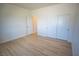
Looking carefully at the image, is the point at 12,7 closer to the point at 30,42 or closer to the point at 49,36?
the point at 30,42

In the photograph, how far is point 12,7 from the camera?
180cm

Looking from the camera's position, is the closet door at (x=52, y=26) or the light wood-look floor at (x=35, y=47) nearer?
the light wood-look floor at (x=35, y=47)

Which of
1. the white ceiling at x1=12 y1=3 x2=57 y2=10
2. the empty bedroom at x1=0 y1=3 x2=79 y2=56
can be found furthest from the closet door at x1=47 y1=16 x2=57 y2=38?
the white ceiling at x1=12 y1=3 x2=57 y2=10

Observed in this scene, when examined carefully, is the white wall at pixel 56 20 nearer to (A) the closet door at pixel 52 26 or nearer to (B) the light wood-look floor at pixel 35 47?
(A) the closet door at pixel 52 26

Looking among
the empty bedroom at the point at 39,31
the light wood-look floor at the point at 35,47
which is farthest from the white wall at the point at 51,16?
the light wood-look floor at the point at 35,47

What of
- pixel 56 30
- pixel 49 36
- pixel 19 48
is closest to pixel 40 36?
pixel 49 36

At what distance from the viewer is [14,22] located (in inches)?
74.3

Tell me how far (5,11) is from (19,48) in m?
0.85

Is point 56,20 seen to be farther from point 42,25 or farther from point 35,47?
point 35,47

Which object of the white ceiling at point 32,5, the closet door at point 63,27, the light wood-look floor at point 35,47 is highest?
the white ceiling at point 32,5

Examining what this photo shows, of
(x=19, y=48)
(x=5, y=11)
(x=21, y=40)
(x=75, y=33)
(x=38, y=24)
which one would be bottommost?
(x=19, y=48)

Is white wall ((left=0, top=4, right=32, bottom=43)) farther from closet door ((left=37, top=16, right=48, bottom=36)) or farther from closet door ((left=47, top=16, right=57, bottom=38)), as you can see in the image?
closet door ((left=47, top=16, right=57, bottom=38))

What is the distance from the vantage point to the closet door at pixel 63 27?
5.85 feet

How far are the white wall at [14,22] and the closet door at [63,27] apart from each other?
658mm
